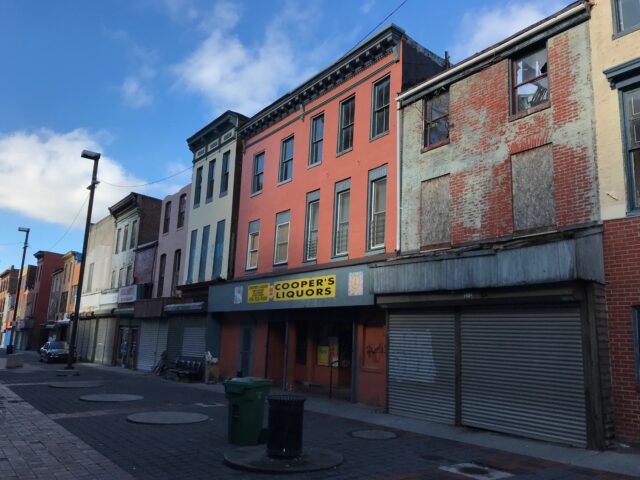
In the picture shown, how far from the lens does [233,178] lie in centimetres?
2348

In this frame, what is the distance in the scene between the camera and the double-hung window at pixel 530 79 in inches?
458

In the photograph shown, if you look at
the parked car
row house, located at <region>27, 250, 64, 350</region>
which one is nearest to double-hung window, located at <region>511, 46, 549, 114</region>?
the parked car

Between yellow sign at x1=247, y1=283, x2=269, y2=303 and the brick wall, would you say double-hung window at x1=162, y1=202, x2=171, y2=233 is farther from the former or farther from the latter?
the brick wall

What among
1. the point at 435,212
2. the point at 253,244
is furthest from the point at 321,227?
the point at 253,244

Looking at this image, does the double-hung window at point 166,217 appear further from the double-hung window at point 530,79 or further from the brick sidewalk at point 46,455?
the double-hung window at point 530,79

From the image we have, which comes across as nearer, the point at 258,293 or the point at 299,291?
the point at 299,291

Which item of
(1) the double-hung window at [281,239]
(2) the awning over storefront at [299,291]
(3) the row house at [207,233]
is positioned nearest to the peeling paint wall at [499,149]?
(2) the awning over storefront at [299,291]

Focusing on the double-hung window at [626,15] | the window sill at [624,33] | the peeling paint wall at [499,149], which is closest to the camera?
the window sill at [624,33]

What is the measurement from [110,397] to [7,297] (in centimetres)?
7578

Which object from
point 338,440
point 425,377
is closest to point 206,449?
point 338,440

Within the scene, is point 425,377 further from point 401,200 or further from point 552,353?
point 401,200

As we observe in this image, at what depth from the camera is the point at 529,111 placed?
1156cm

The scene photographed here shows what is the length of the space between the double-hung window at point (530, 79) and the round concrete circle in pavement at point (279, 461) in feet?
29.4

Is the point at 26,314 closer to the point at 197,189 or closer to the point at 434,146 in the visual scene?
the point at 197,189
